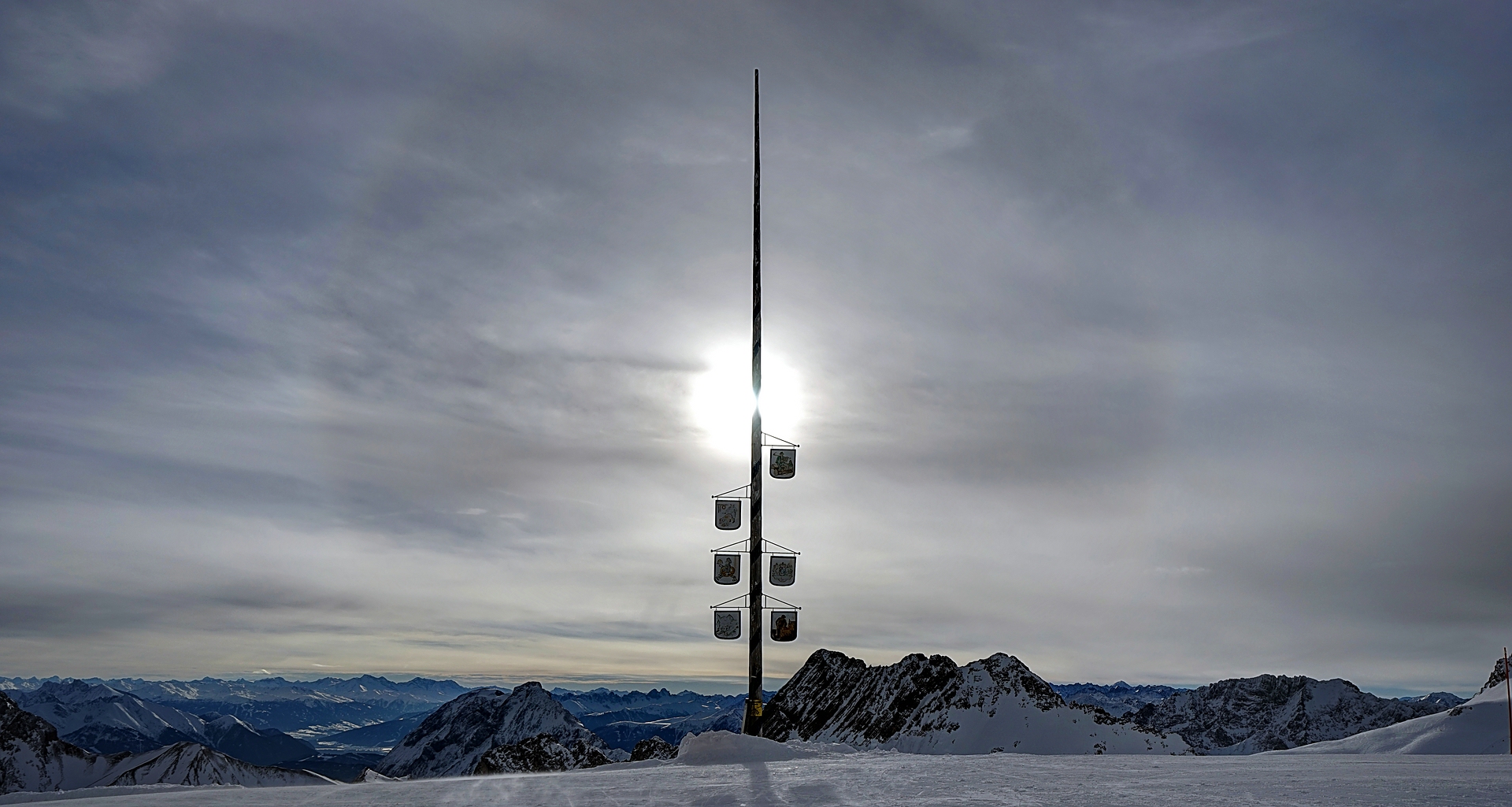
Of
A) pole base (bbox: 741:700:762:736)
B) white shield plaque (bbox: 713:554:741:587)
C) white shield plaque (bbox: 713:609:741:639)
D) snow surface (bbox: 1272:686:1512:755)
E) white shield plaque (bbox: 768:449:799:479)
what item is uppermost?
white shield plaque (bbox: 768:449:799:479)

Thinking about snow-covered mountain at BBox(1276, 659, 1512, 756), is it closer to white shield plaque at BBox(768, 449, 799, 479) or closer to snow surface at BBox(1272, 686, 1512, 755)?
snow surface at BBox(1272, 686, 1512, 755)

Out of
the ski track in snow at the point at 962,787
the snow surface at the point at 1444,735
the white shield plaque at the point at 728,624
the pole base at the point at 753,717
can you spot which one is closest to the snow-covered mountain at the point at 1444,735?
the snow surface at the point at 1444,735

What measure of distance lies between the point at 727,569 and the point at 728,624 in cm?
149

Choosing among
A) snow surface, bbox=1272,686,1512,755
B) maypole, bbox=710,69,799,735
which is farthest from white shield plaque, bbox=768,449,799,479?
snow surface, bbox=1272,686,1512,755

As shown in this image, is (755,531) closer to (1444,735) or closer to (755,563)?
(755,563)

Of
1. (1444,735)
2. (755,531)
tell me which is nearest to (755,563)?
(755,531)

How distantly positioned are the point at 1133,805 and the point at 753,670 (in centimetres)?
1513

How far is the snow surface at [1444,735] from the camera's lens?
30.7m

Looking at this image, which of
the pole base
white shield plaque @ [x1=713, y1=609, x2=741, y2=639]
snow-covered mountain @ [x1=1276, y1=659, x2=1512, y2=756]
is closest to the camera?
the pole base

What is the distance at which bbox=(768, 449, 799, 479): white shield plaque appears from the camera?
26.2m

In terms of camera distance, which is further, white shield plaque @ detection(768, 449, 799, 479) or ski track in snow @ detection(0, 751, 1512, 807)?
white shield plaque @ detection(768, 449, 799, 479)

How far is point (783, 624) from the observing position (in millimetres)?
26391

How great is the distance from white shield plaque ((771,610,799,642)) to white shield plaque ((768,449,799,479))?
3.78 meters

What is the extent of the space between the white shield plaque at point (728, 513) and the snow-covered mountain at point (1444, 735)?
15513mm
